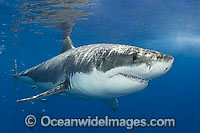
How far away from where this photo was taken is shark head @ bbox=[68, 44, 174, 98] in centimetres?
265

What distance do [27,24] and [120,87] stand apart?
45.7 ft

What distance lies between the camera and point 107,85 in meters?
3.30

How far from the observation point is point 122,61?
303 cm

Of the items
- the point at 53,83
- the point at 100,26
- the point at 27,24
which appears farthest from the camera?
the point at 100,26

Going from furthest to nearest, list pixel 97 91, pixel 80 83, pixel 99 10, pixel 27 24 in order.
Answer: pixel 27 24 < pixel 99 10 < pixel 80 83 < pixel 97 91

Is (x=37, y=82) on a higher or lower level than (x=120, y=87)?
lower

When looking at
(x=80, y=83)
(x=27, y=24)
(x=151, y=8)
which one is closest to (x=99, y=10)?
(x=151, y=8)

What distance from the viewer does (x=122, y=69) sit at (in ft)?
9.78

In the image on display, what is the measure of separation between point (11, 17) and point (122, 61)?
1269 cm

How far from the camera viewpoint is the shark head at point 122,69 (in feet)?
8.71

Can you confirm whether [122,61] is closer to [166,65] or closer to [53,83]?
[166,65]

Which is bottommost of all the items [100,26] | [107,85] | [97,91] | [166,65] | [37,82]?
[37,82]

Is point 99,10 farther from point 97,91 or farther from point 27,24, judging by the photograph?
point 97,91

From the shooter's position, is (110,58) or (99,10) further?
(99,10)
